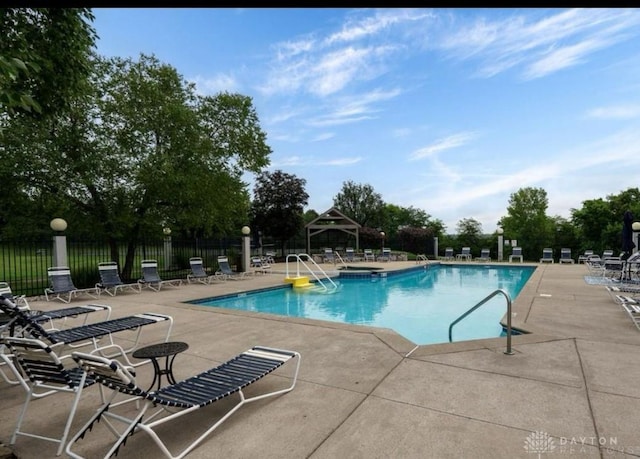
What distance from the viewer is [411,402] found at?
312cm

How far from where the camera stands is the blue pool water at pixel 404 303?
26.1ft

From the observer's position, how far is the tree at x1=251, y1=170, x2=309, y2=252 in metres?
24.2

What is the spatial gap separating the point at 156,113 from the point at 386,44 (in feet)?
25.3

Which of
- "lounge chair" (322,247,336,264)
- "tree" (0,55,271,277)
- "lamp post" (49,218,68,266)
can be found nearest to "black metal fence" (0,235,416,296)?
"lamp post" (49,218,68,266)

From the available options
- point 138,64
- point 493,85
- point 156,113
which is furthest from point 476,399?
point 138,64

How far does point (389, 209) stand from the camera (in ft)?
154

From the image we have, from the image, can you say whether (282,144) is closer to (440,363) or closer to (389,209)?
(440,363)

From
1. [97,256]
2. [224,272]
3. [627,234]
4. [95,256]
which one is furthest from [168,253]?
[627,234]

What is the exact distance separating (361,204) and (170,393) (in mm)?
41200

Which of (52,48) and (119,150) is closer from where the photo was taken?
(52,48)

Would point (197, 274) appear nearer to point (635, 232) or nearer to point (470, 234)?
point (635, 232)

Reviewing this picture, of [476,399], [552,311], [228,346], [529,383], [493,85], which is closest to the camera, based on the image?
[476,399]

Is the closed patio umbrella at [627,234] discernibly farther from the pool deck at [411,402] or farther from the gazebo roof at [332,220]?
the gazebo roof at [332,220]

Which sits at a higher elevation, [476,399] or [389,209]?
[389,209]
